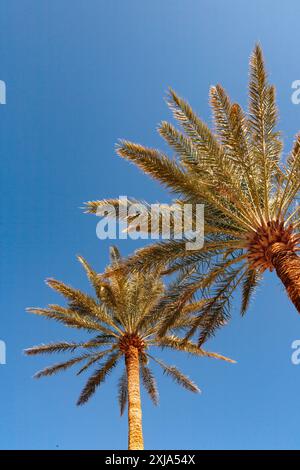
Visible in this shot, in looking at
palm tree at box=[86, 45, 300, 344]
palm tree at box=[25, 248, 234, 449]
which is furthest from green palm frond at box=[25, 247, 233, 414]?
palm tree at box=[86, 45, 300, 344]

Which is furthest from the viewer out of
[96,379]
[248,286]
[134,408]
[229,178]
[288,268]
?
[96,379]

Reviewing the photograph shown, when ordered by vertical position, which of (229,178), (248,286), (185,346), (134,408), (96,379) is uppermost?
(229,178)

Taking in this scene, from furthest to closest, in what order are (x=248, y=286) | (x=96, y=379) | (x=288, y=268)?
1. (x=96, y=379)
2. (x=248, y=286)
3. (x=288, y=268)

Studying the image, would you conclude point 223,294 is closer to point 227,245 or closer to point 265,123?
point 227,245

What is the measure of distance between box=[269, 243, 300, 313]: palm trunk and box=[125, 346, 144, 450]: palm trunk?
6.44m

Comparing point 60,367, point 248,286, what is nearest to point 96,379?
point 60,367

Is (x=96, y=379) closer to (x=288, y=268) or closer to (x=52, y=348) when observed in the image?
(x=52, y=348)

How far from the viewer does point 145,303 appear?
13.8 meters

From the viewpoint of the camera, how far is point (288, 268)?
780cm

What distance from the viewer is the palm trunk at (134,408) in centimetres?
1169

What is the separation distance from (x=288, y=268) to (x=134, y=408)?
22.8 feet

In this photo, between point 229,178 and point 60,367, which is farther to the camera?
point 60,367

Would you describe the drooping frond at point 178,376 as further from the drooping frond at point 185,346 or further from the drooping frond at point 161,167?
the drooping frond at point 161,167
